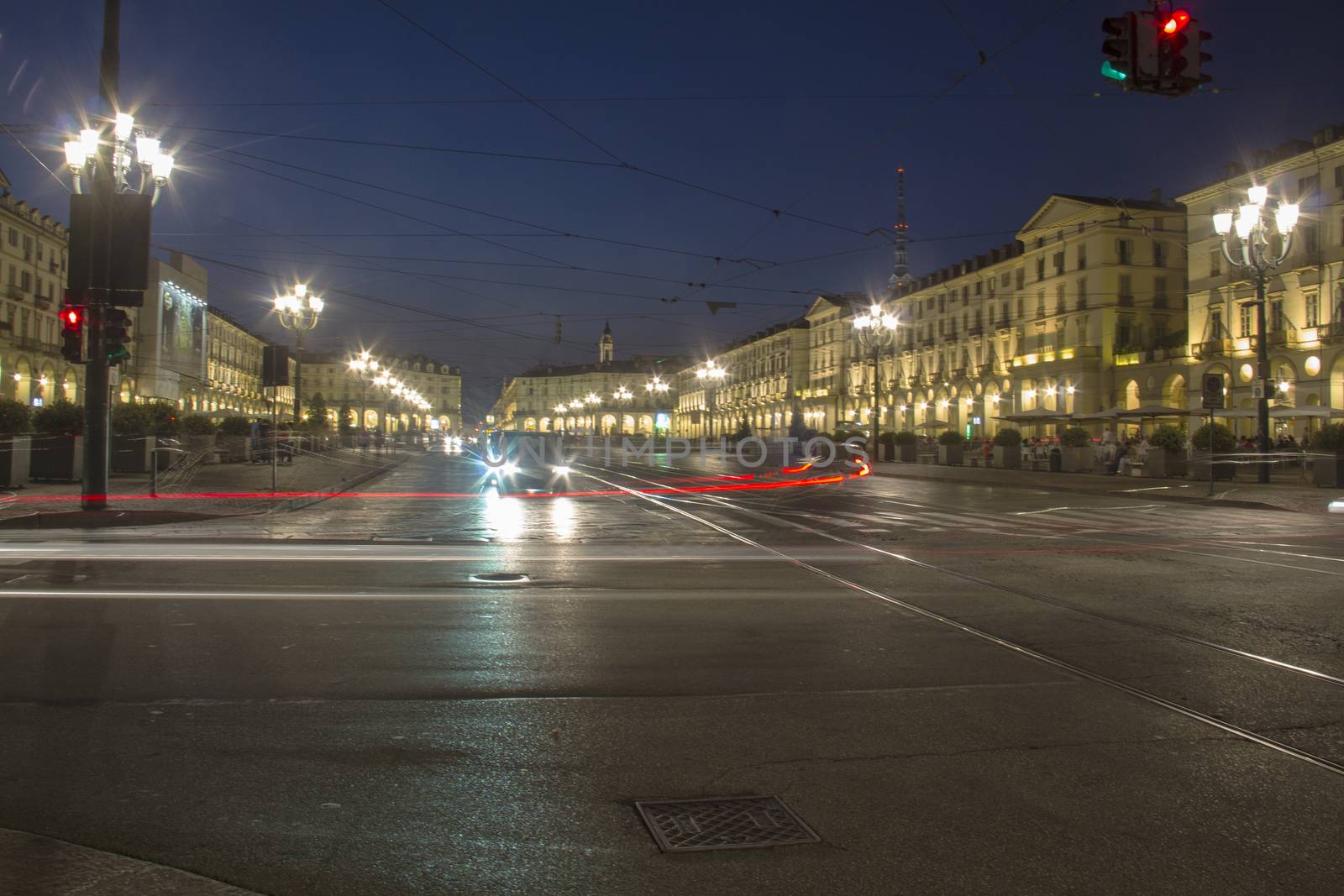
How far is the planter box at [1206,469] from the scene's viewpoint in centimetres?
3152

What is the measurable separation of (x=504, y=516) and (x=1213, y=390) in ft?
60.9

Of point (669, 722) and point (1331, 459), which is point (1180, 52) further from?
point (1331, 459)

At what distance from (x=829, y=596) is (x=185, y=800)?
6452 millimetres

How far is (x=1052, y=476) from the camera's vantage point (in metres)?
36.5

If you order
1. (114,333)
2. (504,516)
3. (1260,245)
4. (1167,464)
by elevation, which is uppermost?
(1260,245)

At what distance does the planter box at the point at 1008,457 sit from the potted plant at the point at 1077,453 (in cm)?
311

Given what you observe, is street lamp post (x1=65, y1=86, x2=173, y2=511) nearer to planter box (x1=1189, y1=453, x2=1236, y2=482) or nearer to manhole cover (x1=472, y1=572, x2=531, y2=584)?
manhole cover (x1=472, y1=572, x2=531, y2=584)

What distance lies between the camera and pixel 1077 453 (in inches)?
1502

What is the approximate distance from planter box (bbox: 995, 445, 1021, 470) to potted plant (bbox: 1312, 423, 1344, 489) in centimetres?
1411

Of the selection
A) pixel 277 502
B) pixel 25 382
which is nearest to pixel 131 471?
pixel 277 502

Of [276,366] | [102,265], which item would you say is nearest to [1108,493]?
[276,366]

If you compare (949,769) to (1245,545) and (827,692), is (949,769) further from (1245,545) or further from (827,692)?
(1245,545)

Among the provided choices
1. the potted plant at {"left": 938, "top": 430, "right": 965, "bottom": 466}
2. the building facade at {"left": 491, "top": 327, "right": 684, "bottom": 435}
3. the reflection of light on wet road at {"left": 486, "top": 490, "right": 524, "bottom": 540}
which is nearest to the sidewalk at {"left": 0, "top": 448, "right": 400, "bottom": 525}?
the reflection of light on wet road at {"left": 486, "top": 490, "right": 524, "bottom": 540}

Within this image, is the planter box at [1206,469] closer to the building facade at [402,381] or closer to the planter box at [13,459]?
the planter box at [13,459]
